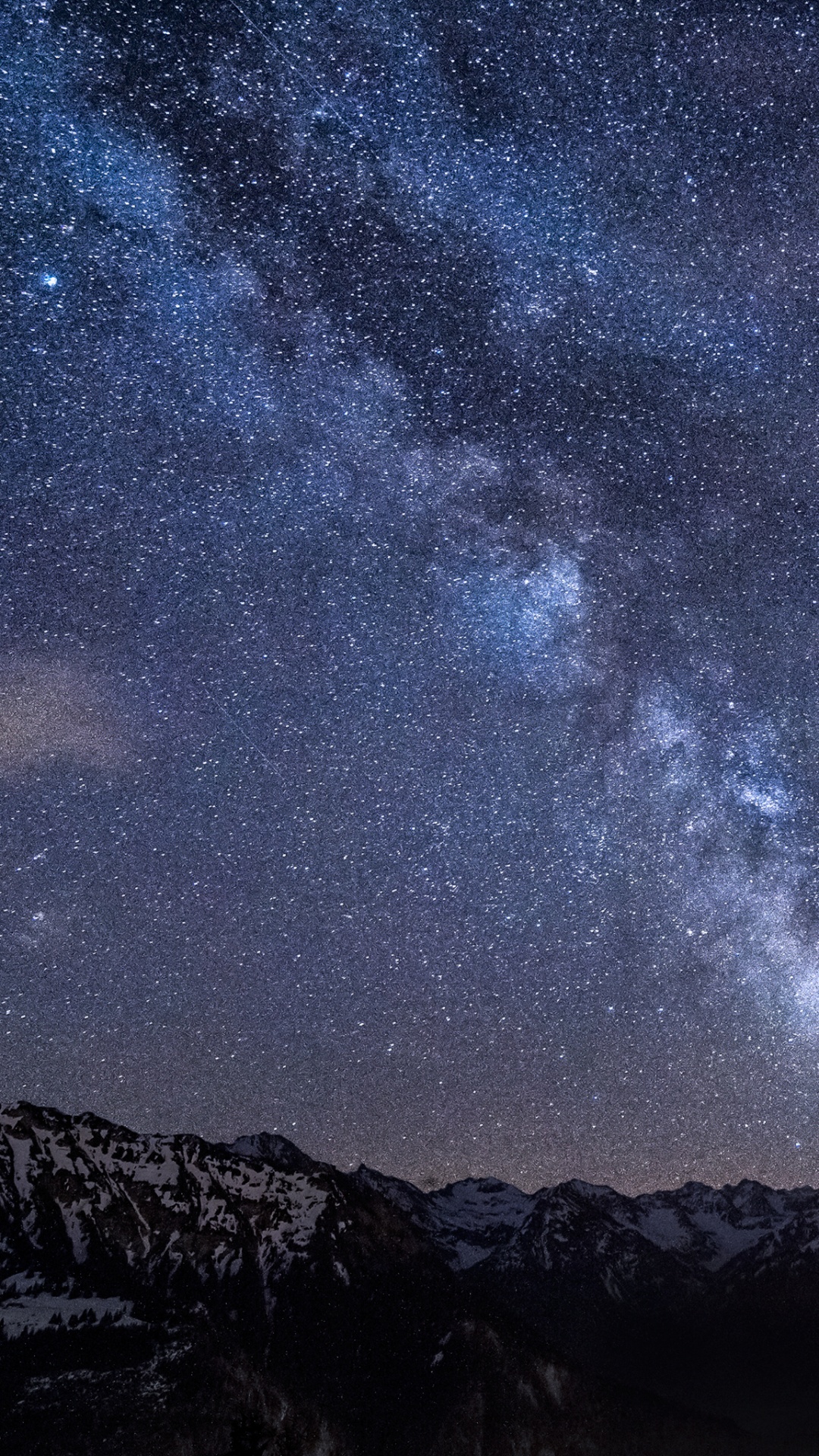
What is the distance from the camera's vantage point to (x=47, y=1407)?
625 ft

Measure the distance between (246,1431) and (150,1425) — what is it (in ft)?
578

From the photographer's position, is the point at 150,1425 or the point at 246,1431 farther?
the point at 150,1425

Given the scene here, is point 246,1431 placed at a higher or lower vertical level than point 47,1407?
higher

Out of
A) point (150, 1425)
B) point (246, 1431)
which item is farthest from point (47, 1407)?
point (246, 1431)

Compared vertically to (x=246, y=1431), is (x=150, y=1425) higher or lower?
lower

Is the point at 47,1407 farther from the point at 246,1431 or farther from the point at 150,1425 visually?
the point at 246,1431

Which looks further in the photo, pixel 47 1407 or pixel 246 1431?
pixel 47 1407

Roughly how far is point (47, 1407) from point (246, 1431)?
606 ft

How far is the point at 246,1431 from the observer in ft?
125

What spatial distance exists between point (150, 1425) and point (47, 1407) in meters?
18.8
